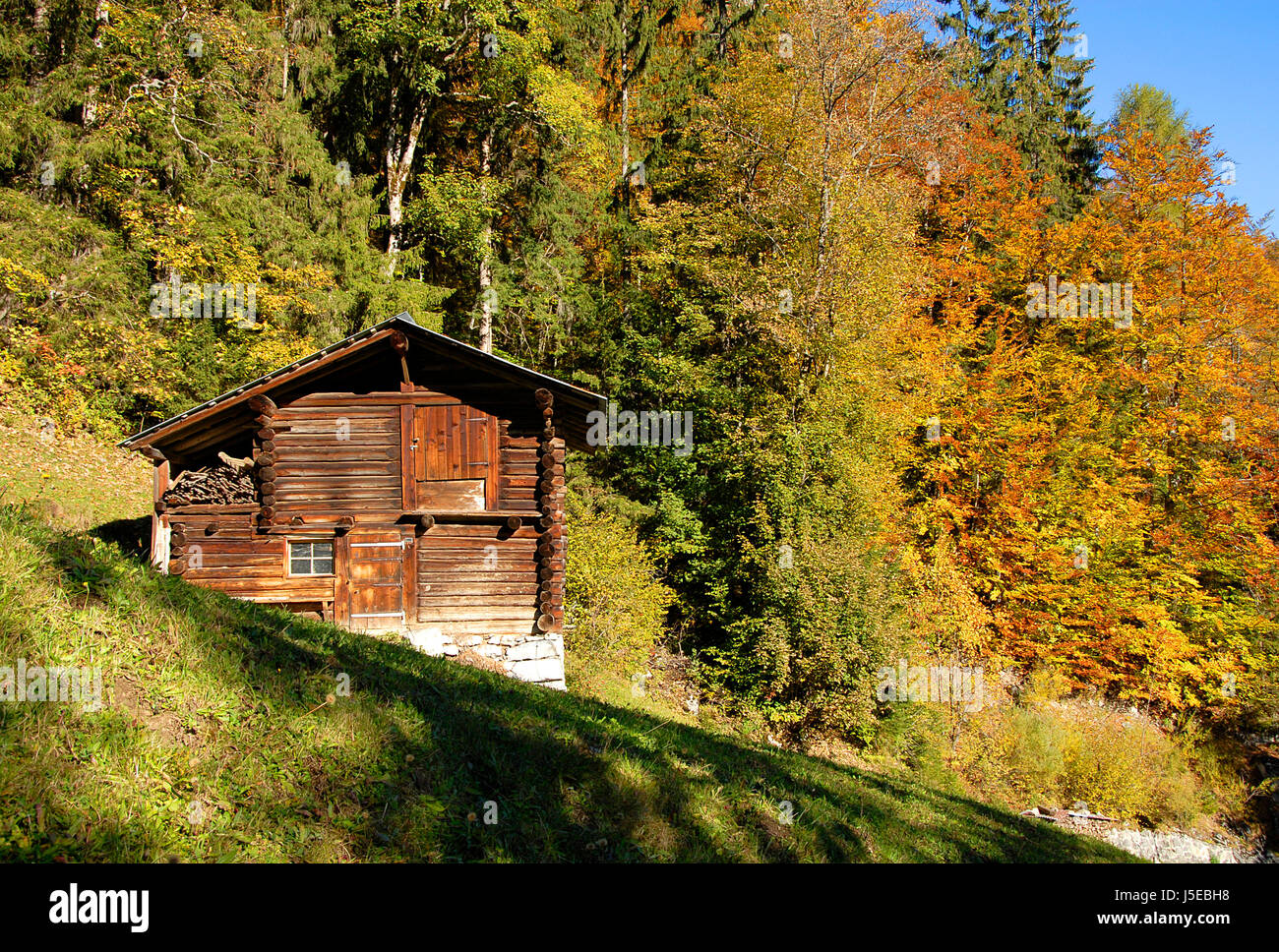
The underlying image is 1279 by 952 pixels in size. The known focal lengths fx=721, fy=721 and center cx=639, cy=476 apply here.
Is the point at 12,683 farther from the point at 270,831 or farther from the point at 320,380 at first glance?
the point at 320,380

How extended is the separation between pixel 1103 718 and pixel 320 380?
78.8 feet

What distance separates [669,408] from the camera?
25.1 metres

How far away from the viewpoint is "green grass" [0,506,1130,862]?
163 inches

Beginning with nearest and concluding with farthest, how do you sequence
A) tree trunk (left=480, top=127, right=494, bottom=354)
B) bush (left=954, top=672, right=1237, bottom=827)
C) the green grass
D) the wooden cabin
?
the green grass → the wooden cabin → bush (left=954, top=672, right=1237, bottom=827) → tree trunk (left=480, top=127, right=494, bottom=354)

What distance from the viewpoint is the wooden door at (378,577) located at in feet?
48.3

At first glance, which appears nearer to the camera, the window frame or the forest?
the window frame

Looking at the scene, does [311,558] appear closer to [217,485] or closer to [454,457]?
[217,485]

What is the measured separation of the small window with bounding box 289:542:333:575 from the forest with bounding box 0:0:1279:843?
610 cm

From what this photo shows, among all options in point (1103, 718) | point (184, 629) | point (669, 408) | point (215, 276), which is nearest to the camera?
point (184, 629)

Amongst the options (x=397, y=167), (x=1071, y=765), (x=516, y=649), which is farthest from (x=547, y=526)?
(x=1071, y=765)

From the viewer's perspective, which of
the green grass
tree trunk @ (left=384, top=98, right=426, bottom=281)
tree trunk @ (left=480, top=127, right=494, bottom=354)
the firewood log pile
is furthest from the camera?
tree trunk @ (left=384, top=98, right=426, bottom=281)

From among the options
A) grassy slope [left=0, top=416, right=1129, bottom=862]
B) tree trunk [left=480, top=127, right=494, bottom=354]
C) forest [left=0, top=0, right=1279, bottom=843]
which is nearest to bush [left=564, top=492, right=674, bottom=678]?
forest [left=0, top=0, right=1279, bottom=843]

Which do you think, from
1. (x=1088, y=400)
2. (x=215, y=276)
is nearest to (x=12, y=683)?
(x=215, y=276)

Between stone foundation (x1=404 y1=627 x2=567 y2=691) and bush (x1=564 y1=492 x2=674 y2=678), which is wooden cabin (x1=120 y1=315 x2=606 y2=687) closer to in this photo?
stone foundation (x1=404 y1=627 x2=567 y2=691)
